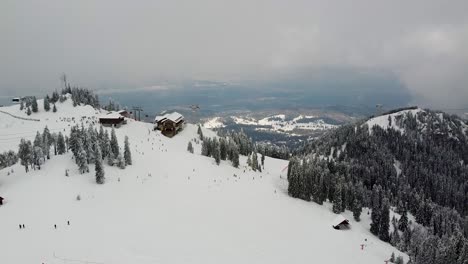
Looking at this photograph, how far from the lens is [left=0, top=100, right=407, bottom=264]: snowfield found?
161 feet

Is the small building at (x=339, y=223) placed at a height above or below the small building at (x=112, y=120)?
below

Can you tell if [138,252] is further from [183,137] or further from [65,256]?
[183,137]

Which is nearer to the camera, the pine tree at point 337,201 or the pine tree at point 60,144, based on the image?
the pine tree at point 60,144

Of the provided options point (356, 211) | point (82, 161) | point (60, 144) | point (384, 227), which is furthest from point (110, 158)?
point (384, 227)

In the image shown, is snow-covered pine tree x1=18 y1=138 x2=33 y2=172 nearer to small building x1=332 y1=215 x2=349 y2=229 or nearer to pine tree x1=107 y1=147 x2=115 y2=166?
pine tree x1=107 y1=147 x2=115 y2=166

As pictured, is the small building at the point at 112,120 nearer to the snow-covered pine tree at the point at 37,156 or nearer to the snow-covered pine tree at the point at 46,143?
the snow-covered pine tree at the point at 46,143

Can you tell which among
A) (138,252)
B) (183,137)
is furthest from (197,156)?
(138,252)

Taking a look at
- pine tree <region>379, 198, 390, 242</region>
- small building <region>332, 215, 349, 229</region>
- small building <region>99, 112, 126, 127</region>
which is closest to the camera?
small building <region>332, 215, 349, 229</region>

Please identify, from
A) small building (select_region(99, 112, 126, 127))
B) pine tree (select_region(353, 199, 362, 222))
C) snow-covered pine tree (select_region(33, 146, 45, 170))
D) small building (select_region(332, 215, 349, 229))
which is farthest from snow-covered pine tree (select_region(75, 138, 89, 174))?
pine tree (select_region(353, 199, 362, 222))

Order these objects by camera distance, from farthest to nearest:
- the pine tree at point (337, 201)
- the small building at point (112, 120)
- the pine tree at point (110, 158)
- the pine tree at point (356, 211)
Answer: the small building at point (112, 120) < the pine tree at point (356, 211) < the pine tree at point (337, 201) < the pine tree at point (110, 158)

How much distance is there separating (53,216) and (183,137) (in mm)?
71489

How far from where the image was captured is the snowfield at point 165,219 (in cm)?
4922

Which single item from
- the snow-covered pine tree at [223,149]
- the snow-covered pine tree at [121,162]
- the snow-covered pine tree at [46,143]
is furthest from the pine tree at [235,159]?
the snow-covered pine tree at [46,143]

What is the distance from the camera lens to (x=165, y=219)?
60.7 metres
